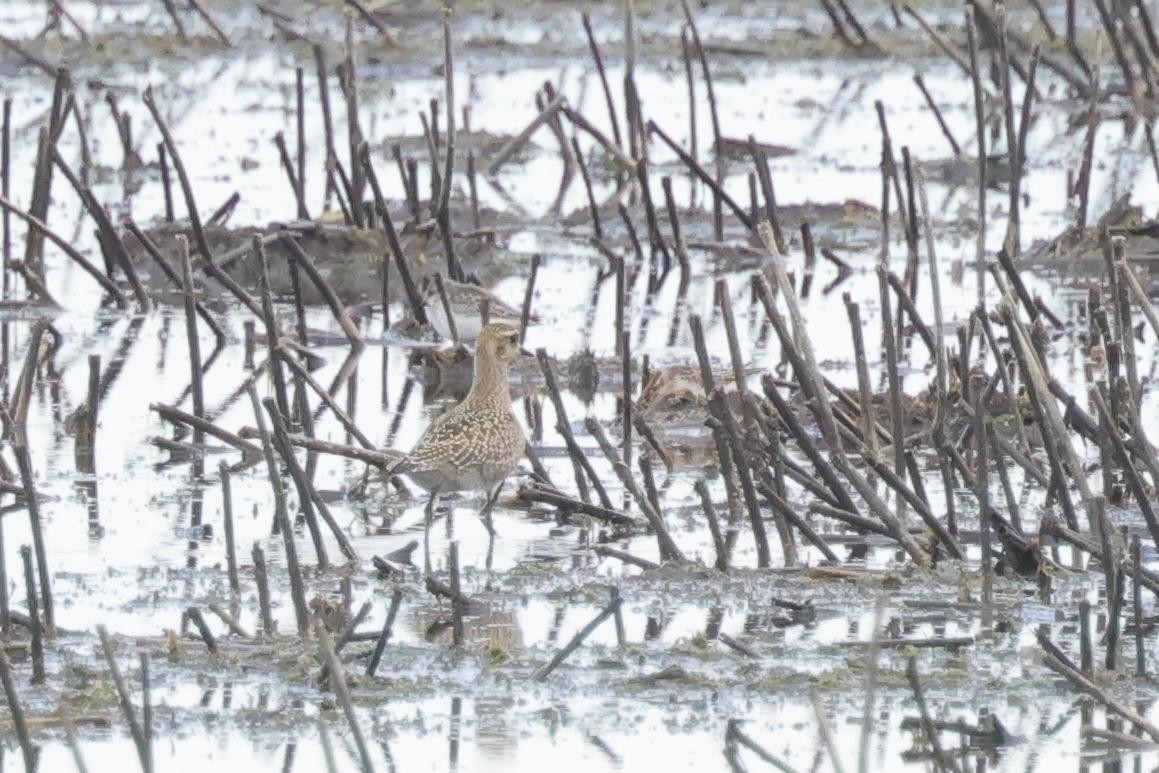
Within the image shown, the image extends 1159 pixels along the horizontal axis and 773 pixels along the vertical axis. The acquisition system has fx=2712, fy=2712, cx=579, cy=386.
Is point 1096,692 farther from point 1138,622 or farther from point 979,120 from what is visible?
point 979,120

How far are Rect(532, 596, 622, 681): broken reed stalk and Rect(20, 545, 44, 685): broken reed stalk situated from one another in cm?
113

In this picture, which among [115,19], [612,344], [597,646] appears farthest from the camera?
[115,19]

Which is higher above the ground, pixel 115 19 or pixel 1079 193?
pixel 115 19

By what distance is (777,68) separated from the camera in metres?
23.8

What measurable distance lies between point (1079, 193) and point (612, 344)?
3.34m

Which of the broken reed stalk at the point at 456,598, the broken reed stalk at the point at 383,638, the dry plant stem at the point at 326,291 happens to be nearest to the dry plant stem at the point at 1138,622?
the broken reed stalk at the point at 456,598

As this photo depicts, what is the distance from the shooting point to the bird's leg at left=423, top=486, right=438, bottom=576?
7.64 metres

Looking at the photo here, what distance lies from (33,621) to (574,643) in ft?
3.88

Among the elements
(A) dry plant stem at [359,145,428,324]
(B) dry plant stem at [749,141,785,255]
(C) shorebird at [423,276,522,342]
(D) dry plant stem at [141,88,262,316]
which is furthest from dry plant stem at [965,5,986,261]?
(D) dry plant stem at [141,88,262,316]

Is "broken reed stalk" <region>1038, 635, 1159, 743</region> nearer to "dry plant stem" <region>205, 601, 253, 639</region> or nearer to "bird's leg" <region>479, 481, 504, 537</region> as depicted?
"dry plant stem" <region>205, 601, 253, 639</region>

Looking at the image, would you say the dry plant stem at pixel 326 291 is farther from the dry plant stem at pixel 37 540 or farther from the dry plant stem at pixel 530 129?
the dry plant stem at pixel 37 540

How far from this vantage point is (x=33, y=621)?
5914 mm

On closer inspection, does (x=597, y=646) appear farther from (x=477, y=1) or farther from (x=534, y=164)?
(x=477, y=1)

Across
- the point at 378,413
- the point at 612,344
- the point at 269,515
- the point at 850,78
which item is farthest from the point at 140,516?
the point at 850,78
